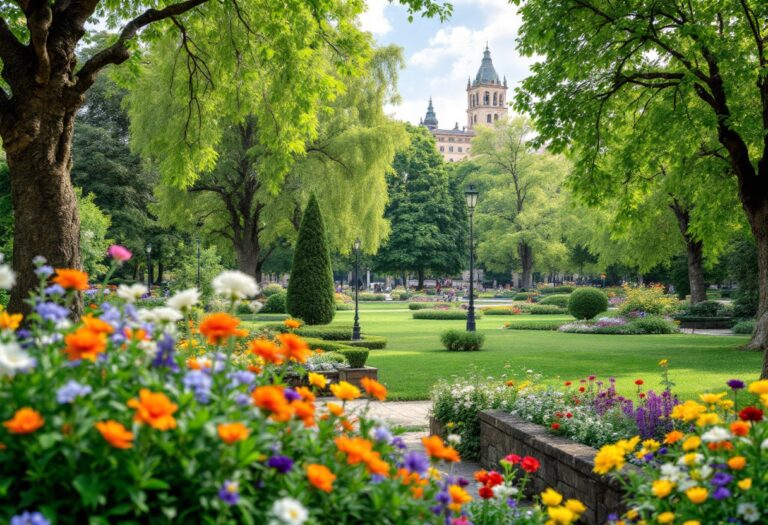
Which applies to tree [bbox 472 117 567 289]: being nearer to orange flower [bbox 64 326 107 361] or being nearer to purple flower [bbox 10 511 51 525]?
orange flower [bbox 64 326 107 361]

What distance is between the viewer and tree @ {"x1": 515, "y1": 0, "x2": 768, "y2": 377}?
12312mm

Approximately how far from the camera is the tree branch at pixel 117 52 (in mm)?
7660

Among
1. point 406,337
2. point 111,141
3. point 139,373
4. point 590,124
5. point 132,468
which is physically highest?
point 111,141

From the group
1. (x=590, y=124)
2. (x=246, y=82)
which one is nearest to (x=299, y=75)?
(x=246, y=82)

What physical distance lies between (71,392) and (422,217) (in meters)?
58.9

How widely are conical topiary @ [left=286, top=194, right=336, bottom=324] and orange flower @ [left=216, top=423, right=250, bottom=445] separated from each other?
59.6 feet

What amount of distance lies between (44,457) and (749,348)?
63.6 ft

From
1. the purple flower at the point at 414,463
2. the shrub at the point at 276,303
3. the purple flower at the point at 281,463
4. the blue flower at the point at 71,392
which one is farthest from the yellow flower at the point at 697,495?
the shrub at the point at 276,303

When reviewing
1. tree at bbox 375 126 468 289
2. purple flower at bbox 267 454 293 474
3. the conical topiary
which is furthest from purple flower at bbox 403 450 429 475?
tree at bbox 375 126 468 289

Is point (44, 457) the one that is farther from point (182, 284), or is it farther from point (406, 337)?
point (182, 284)

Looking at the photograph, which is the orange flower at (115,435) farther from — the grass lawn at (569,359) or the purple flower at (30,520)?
the grass lawn at (569,359)

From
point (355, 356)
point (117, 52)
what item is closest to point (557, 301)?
point (355, 356)

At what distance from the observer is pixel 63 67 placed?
7.46m

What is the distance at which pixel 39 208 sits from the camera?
730cm
